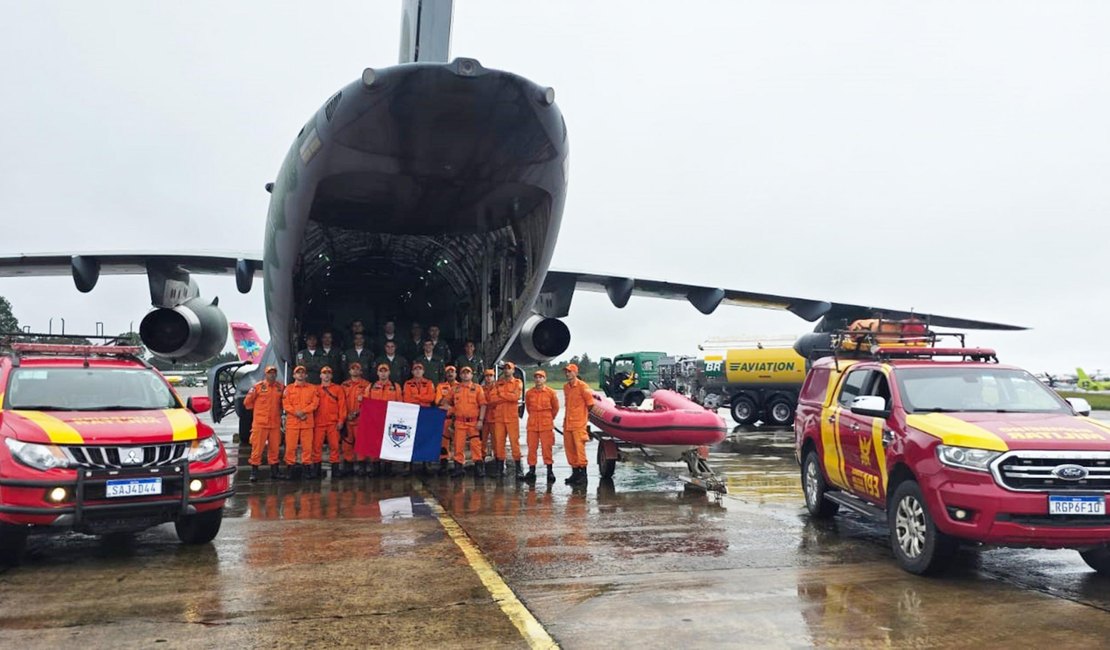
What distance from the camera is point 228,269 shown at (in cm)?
1359

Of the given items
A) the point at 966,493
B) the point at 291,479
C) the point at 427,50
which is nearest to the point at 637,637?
the point at 966,493

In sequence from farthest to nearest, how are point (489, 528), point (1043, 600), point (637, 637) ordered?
point (489, 528)
point (1043, 600)
point (637, 637)

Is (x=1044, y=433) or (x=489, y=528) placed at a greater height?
(x=1044, y=433)

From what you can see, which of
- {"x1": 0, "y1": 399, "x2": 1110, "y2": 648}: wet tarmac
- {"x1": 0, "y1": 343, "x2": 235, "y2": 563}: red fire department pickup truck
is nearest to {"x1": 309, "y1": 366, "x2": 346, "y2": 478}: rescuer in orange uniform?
{"x1": 0, "y1": 399, "x2": 1110, "y2": 648}: wet tarmac

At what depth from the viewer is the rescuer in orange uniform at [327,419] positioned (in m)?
10.5

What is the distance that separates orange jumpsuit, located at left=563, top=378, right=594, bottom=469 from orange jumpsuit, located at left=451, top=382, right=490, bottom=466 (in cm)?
128

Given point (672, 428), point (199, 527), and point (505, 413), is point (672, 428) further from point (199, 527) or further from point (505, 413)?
point (199, 527)

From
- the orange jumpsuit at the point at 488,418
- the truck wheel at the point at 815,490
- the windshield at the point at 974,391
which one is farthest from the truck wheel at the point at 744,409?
the windshield at the point at 974,391

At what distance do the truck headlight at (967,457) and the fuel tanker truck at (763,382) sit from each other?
1825 centimetres

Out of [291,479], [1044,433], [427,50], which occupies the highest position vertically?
[427,50]

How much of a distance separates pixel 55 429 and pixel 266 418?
4.74 meters

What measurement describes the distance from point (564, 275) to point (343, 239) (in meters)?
3.82

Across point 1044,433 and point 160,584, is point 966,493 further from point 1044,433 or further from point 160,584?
point 160,584

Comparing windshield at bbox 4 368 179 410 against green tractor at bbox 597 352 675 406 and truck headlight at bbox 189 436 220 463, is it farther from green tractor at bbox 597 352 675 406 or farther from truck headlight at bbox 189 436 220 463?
green tractor at bbox 597 352 675 406
